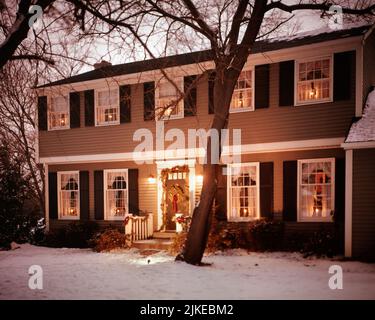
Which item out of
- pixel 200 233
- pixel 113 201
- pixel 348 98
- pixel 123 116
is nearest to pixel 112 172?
pixel 113 201

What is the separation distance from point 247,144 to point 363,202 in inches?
156

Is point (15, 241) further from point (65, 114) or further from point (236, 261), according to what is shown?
point (236, 261)

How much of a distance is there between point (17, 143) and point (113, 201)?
1305 centimetres

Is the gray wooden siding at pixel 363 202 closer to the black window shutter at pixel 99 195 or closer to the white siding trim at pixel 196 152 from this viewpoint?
the white siding trim at pixel 196 152

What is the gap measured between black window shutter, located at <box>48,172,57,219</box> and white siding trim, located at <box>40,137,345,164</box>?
0.71 m

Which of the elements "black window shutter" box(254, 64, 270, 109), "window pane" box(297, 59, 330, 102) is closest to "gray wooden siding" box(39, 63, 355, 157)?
"black window shutter" box(254, 64, 270, 109)

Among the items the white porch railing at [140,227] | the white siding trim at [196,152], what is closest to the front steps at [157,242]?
the white porch railing at [140,227]

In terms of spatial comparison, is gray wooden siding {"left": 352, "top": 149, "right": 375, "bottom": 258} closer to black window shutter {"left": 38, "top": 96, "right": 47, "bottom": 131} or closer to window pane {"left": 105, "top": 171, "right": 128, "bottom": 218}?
window pane {"left": 105, "top": 171, "right": 128, "bottom": 218}

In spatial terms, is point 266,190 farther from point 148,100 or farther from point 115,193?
point 115,193

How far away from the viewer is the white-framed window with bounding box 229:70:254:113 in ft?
36.9

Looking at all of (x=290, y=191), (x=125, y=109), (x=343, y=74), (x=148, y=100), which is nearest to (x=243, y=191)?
(x=290, y=191)
